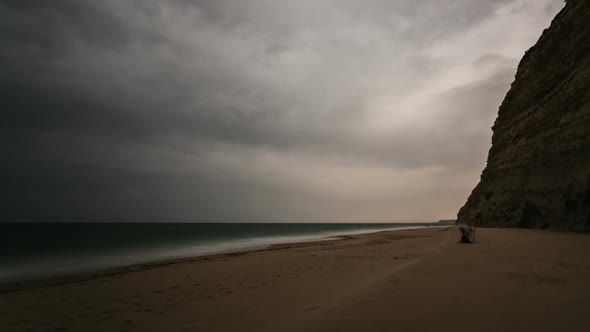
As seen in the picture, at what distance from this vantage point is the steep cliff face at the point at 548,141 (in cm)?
1548

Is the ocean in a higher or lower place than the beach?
lower

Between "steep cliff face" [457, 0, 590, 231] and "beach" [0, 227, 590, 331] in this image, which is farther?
A: "steep cliff face" [457, 0, 590, 231]

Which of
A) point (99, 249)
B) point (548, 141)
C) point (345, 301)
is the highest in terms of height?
point (548, 141)

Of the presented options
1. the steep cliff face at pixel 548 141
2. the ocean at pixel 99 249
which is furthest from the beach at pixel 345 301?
the ocean at pixel 99 249

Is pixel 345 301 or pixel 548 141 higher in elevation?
pixel 548 141

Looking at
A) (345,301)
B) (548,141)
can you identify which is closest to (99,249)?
(345,301)

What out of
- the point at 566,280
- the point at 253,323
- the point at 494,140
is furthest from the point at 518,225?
the point at 253,323

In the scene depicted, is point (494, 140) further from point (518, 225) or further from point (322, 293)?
point (322, 293)

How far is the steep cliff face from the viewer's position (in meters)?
15.5

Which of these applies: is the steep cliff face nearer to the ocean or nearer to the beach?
the beach

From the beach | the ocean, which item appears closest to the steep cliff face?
the beach

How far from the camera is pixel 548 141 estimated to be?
1877cm

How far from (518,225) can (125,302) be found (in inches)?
939

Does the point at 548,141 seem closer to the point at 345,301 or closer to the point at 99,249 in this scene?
the point at 345,301
